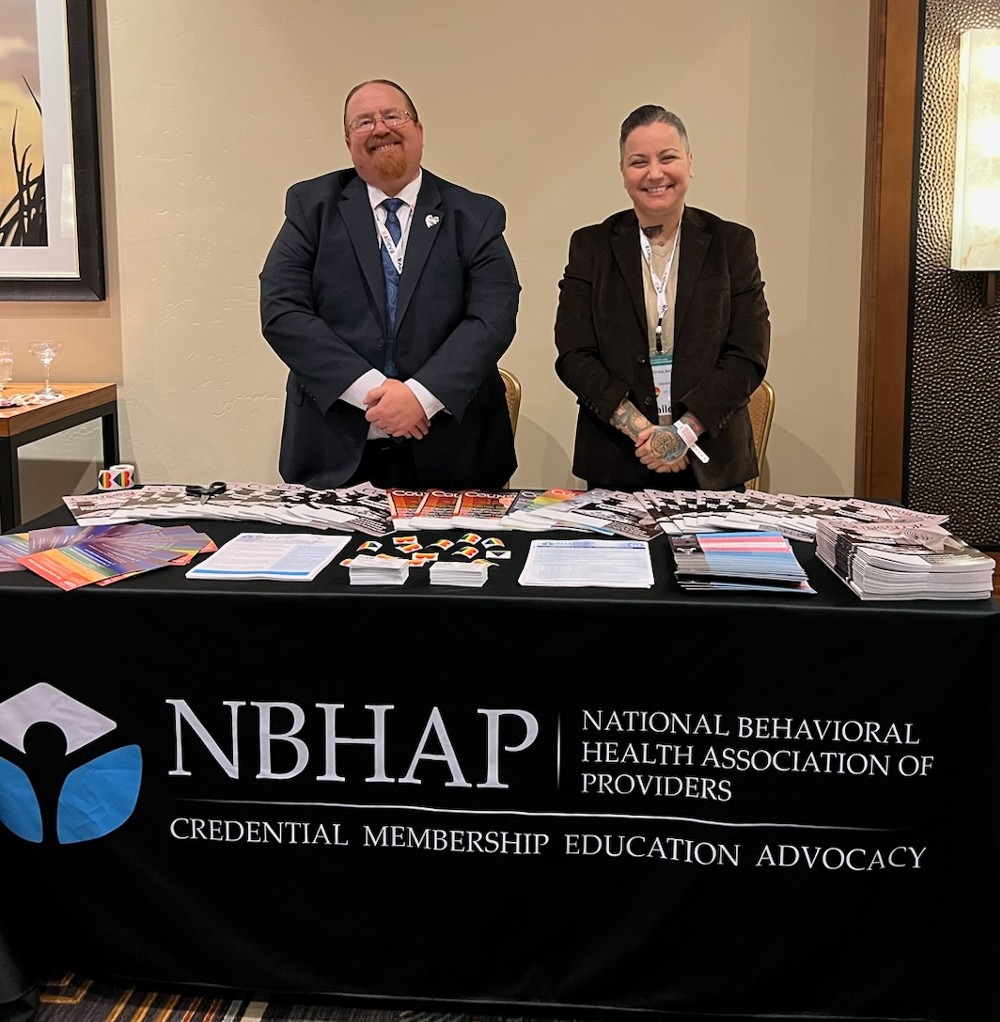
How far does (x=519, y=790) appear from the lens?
72.0 inches

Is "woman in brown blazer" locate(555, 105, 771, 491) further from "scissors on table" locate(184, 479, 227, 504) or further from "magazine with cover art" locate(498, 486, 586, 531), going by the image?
"scissors on table" locate(184, 479, 227, 504)

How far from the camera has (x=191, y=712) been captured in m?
1.85

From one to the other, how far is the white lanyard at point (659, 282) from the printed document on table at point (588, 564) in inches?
33.6

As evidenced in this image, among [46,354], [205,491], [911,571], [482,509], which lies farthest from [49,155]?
[911,571]

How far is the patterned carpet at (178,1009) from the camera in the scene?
1890 millimetres

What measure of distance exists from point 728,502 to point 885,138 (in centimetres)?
200

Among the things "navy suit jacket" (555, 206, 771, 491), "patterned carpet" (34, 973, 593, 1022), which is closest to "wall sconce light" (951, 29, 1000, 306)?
"navy suit jacket" (555, 206, 771, 491)

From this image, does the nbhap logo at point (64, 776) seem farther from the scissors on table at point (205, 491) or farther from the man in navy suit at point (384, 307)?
the man in navy suit at point (384, 307)

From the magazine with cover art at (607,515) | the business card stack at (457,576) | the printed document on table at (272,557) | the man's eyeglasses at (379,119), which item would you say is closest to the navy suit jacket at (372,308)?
the man's eyeglasses at (379,119)

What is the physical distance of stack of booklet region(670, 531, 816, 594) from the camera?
1.81m

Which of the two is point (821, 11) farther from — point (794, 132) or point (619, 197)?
point (619, 197)

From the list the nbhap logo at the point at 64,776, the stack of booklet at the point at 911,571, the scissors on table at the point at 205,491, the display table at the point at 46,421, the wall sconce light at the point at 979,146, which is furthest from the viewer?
the wall sconce light at the point at 979,146

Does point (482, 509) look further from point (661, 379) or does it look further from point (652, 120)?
point (652, 120)

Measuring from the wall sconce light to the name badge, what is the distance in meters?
1.46
